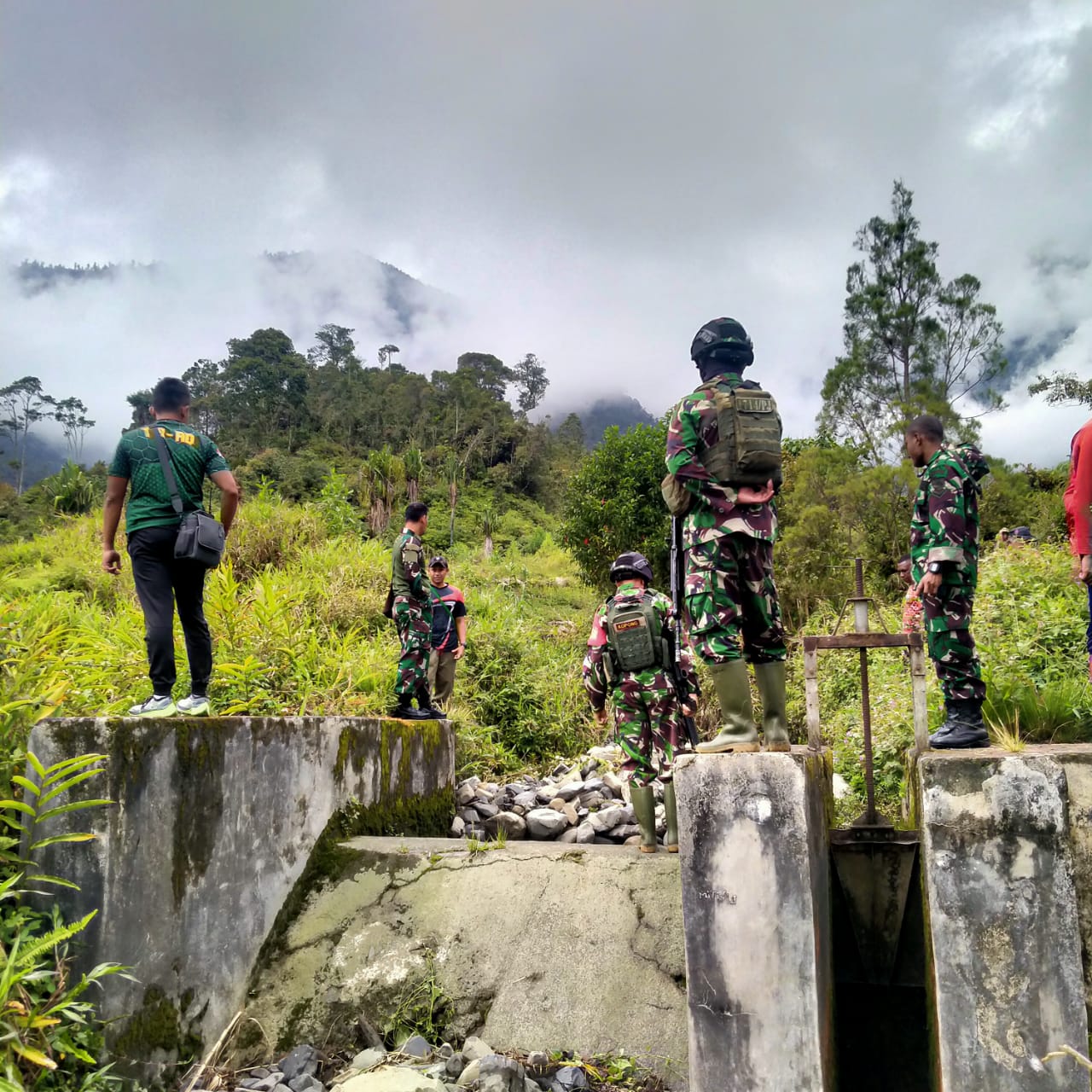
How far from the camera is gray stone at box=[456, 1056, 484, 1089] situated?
3250mm

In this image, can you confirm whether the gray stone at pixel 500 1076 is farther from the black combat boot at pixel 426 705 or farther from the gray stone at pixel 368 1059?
the black combat boot at pixel 426 705

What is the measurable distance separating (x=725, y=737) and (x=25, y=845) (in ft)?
9.68

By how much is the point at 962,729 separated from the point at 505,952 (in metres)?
2.32

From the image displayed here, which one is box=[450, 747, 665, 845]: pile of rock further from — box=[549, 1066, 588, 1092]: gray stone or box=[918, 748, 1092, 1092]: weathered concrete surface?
box=[918, 748, 1092, 1092]: weathered concrete surface

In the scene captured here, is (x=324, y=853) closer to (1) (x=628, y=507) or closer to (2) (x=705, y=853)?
(2) (x=705, y=853)

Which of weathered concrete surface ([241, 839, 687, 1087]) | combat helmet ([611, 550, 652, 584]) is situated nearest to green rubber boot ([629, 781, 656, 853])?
weathered concrete surface ([241, 839, 687, 1087])

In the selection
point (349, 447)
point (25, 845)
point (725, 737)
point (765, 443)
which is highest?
point (349, 447)

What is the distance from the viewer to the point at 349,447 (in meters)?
42.3

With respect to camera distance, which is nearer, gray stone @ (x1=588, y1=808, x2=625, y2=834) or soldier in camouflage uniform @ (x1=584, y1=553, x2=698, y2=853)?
soldier in camouflage uniform @ (x1=584, y1=553, x2=698, y2=853)

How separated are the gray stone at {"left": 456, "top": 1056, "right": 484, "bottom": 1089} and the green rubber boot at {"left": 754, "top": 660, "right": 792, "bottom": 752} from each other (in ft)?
5.68

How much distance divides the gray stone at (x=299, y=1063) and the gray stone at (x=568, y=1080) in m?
1.06

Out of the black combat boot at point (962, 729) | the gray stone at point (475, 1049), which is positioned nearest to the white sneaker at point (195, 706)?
the gray stone at point (475, 1049)

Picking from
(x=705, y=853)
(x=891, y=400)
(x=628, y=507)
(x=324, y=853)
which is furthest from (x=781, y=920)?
(x=891, y=400)

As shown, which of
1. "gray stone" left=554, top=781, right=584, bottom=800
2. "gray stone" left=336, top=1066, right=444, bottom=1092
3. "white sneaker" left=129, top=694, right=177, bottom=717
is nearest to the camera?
"gray stone" left=336, top=1066, right=444, bottom=1092
